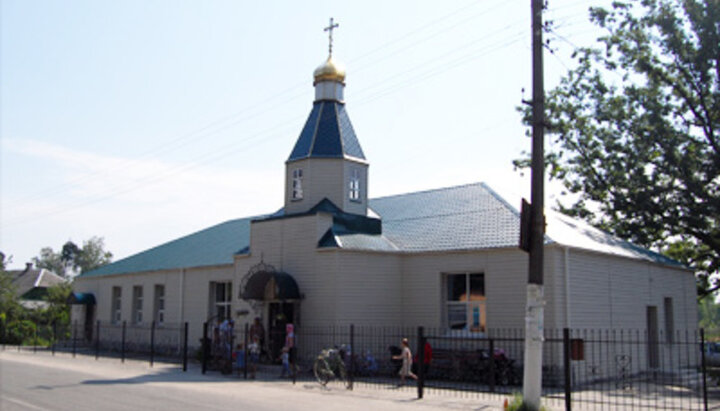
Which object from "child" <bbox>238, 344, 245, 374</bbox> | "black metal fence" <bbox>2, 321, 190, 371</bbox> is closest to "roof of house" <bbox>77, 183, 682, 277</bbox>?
"black metal fence" <bbox>2, 321, 190, 371</bbox>

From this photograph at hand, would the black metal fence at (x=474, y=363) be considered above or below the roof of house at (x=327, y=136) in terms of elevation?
below

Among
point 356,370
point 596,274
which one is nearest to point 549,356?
point 596,274

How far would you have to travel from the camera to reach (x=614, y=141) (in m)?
33.4

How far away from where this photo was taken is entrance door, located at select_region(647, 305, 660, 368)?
23.3m

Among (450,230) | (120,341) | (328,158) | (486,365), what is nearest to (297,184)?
(328,158)

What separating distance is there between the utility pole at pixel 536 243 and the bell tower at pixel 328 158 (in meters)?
11.9

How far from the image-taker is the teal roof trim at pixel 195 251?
1156 inches

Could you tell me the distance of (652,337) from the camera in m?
23.7

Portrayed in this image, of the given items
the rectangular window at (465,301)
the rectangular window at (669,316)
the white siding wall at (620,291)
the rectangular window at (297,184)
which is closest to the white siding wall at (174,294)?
the rectangular window at (297,184)

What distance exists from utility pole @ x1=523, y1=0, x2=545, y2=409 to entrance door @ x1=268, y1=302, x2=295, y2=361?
37.9ft

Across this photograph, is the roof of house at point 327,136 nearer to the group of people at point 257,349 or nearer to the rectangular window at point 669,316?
the group of people at point 257,349

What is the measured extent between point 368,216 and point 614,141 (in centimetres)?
1596

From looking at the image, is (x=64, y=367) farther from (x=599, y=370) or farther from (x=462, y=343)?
(x=599, y=370)

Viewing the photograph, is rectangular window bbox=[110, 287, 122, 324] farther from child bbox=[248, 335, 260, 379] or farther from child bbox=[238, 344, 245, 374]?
child bbox=[248, 335, 260, 379]
